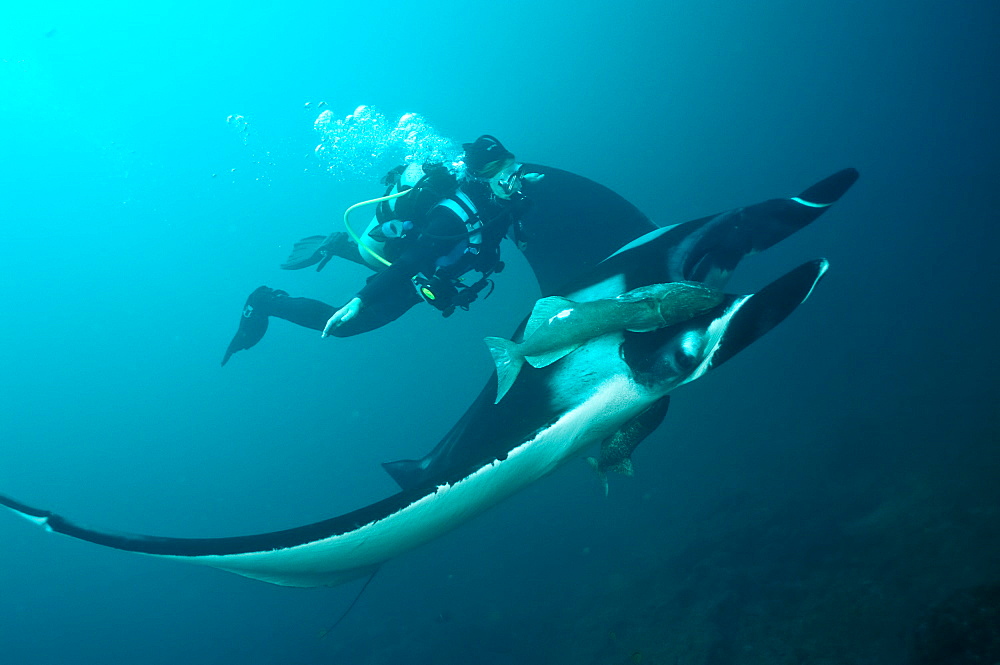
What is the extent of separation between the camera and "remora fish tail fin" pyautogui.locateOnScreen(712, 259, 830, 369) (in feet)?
5.00

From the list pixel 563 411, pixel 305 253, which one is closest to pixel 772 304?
pixel 563 411

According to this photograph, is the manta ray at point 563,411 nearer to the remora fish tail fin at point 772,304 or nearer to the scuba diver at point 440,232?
the remora fish tail fin at point 772,304

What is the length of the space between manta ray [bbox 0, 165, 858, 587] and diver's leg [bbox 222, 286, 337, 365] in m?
2.94

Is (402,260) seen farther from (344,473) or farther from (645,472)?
(344,473)

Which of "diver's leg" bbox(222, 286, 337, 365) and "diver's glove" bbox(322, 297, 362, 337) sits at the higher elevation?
"diver's leg" bbox(222, 286, 337, 365)

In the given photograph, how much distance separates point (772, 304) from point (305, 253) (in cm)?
521

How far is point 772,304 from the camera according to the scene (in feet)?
5.04

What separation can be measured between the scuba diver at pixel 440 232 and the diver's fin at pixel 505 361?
1402 mm

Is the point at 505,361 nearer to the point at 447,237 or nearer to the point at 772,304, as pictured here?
the point at 772,304

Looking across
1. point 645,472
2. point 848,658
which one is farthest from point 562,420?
point 645,472

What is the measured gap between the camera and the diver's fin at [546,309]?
1830 mm

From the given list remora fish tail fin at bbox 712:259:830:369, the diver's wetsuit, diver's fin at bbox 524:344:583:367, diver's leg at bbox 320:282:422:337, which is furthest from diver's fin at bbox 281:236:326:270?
remora fish tail fin at bbox 712:259:830:369

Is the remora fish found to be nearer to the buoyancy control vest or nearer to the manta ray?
the manta ray

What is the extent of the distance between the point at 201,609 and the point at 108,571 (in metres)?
7.99
